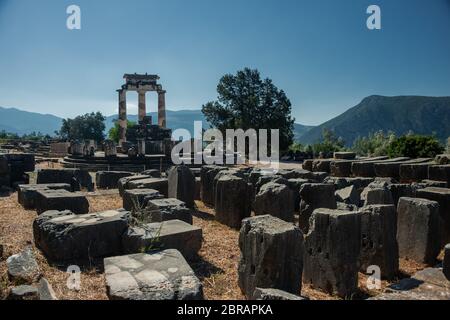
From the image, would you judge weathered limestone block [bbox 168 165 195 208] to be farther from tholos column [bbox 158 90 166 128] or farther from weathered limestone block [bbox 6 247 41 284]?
tholos column [bbox 158 90 166 128]

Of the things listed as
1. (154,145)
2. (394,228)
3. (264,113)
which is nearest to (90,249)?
(394,228)

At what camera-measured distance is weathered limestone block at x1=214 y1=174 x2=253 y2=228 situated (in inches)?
305

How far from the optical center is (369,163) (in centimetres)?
1429

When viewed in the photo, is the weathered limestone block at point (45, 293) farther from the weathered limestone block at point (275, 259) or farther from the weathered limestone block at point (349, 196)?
the weathered limestone block at point (349, 196)

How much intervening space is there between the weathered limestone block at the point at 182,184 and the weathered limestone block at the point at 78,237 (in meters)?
3.49

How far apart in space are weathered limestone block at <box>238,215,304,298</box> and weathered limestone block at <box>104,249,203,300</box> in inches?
32.3

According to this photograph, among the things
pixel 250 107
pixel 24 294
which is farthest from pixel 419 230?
pixel 250 107

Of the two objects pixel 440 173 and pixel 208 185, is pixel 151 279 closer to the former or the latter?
pixel 208 185

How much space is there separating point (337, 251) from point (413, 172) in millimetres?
9299

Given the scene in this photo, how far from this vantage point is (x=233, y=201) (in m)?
7.80

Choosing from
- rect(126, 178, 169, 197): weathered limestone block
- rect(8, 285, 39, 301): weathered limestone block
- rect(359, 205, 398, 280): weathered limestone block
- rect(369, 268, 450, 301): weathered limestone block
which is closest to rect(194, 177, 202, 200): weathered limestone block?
rect(126, 178, 169, 197): weathered limestone block

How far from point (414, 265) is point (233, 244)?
10.0 feet

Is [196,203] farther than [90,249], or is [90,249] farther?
[196,203]
